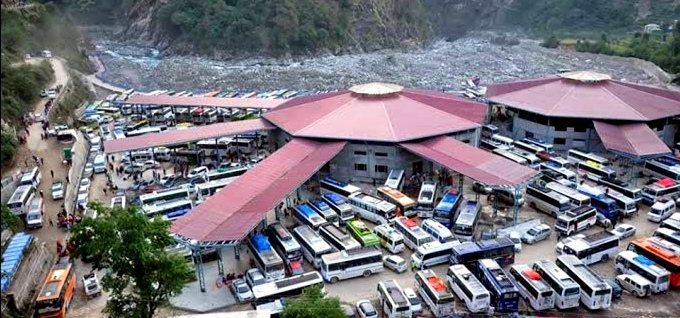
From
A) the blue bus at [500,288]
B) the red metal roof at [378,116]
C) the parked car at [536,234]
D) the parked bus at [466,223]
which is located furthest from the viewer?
the red metal roof at [378,116]

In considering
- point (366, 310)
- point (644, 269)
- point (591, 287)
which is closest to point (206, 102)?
point (366, 310)

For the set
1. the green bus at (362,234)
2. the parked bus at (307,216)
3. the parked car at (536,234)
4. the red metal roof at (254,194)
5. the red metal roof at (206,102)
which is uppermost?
the red metal roof at (206,102)

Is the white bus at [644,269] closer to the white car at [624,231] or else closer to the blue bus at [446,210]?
the white car at [624,231]

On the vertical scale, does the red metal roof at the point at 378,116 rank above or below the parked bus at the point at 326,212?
above

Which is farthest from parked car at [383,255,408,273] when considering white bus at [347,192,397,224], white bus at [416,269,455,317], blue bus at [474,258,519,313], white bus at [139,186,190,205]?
white bus at [139,186,190,205]

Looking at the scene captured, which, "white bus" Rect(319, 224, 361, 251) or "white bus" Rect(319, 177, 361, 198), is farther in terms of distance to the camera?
"white bus" Rect(319, 177, 361, 198)

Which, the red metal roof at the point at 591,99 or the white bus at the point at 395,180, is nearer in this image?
the white bus at the point at 395,180

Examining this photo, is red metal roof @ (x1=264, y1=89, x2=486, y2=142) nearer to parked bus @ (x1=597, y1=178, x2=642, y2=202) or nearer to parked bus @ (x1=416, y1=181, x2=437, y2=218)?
parked bus @ (x1=416, y1=181, x2=437, y2=218)

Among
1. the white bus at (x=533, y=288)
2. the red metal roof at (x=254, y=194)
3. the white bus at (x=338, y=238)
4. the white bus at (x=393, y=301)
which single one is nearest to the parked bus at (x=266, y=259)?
the red metal roof at (x=254, y=194)
